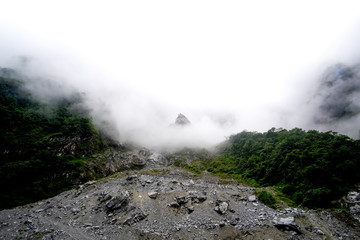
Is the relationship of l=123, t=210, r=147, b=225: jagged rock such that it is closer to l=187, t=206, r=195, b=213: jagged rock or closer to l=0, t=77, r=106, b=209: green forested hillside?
l=187, t=206, r=195, b=213: jagged rock

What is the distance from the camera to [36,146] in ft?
191

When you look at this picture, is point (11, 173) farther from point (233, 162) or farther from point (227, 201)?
point (233, 162)

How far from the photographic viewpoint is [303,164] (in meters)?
34.2

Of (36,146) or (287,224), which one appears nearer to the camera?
(287,224)

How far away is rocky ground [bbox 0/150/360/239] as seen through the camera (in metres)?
19.6

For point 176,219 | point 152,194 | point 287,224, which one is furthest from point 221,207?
point 152,194

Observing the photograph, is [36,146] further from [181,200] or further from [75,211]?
[181,200]

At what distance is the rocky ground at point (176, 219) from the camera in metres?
19.6

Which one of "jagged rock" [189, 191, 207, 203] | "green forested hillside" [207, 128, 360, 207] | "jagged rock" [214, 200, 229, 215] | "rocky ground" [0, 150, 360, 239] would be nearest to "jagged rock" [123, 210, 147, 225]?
"rocky ground" [0, 150, 360, 239]

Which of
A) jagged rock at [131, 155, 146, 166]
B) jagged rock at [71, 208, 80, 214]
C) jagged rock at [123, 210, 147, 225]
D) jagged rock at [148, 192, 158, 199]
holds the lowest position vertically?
jagged rock at [71, 208, 80, 214]

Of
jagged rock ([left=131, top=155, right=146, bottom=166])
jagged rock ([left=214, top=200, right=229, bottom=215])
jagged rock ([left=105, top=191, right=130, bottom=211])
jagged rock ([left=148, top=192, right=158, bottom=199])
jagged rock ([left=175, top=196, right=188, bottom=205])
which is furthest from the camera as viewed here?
jagged rock ([left=131, top=155, right=146, bottom=166])

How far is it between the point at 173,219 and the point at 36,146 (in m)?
64.2

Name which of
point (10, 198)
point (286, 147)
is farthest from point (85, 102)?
point (286, 147)

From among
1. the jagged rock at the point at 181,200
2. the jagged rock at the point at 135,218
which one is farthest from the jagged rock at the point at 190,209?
the jagged rock at the point at 135,218
